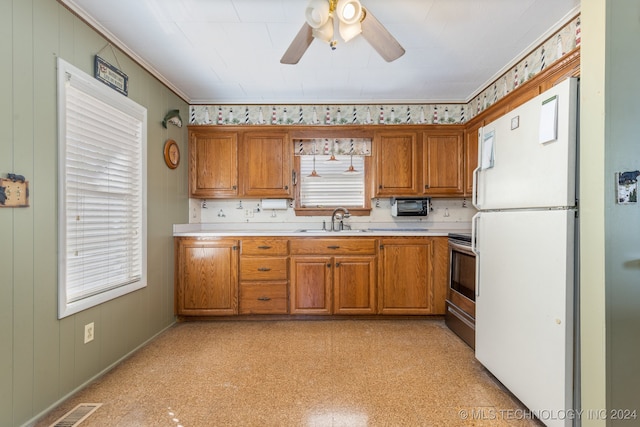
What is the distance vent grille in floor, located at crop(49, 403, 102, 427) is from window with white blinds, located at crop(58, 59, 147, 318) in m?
0.54

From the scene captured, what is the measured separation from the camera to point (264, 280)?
3012mm

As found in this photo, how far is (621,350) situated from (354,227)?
2.52 metres

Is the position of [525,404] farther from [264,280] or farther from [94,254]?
[94,254]

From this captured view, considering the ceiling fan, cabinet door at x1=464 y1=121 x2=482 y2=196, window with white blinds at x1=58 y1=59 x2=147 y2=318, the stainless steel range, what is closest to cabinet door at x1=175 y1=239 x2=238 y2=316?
window with white blinds at x1=58 y1=59 x2=147 y2=318

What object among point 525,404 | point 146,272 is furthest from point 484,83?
point 146,272

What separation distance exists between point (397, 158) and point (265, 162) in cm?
153

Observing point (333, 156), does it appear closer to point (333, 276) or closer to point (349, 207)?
point (349, 207)

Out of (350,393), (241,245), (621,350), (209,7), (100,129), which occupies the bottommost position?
(350,393)

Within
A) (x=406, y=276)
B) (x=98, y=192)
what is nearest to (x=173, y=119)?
(x=98, y=192)

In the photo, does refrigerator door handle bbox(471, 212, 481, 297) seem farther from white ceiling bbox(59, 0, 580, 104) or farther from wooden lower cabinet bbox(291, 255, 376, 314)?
white ceiling bbox(59, 0, 580, 104)

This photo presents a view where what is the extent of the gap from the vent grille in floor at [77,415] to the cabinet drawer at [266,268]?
1.50 m

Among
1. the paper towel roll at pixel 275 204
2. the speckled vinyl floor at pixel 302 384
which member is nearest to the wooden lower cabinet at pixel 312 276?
the speckled vinyl floor at pixel 302 384

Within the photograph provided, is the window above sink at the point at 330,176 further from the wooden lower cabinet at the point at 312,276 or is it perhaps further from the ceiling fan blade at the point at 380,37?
the ceiling fan blade at the point at 380,37

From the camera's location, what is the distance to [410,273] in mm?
3000
